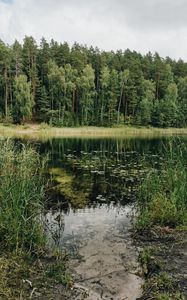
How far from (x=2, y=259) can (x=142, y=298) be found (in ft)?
8.58

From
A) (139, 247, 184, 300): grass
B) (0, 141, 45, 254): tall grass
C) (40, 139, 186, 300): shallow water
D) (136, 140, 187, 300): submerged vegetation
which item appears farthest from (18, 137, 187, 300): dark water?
(0, 141, 45, 254): tall grass

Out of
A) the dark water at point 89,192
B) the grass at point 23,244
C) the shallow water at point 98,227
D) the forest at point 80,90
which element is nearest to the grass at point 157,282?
the shallow water at point 98,227

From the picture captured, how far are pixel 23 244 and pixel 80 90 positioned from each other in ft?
227

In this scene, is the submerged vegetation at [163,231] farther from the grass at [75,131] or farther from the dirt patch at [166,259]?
the grass at [75,131]

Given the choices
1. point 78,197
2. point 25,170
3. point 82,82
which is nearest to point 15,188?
point 25,170

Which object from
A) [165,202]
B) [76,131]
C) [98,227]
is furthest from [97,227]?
[76,131]

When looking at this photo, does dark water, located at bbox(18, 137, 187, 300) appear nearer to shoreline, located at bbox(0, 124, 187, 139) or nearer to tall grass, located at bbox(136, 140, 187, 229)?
tall grass, located at bbox(136, 140, 187, 229)

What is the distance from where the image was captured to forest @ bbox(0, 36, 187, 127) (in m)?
70.9

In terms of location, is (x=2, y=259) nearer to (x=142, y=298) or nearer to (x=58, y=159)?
(x=142, y=298)

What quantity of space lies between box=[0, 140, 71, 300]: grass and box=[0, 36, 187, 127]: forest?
56.6 metres

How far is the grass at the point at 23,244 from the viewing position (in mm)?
6102

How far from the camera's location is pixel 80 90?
247 feet

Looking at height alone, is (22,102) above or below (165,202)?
above

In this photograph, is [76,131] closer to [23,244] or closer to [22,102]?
[22,102]
